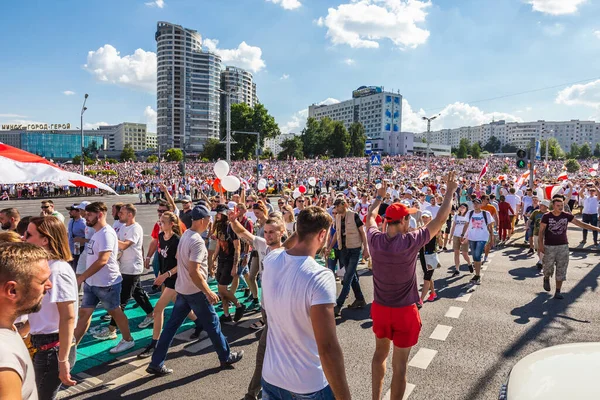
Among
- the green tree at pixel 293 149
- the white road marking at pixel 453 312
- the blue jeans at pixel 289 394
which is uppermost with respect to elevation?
the green tree at pixel 293 149

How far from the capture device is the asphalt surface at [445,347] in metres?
4.16

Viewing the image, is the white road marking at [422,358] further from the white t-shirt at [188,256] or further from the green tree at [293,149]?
the green tree at [293,149]

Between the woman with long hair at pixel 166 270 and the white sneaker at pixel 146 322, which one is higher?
the woman with long hair at pixel 166 270

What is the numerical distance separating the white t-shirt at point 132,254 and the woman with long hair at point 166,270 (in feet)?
1.49

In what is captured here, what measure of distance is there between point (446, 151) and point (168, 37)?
10874 cm

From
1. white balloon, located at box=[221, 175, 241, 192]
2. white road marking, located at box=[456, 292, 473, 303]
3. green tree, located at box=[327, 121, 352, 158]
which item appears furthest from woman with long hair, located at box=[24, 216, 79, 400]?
green tree, located at box=[327, 121, 352, 158]

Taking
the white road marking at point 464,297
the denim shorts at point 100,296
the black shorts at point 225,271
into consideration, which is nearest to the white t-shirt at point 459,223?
the white road marking at point 464,297

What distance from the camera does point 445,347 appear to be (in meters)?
5.20

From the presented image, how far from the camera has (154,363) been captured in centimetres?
438

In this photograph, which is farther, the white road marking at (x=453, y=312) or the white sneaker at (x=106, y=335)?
the white road marking at (x=453, y=312)

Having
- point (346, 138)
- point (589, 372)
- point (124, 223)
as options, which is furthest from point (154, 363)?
point (346, 138)

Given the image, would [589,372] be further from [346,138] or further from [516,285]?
[346,138]

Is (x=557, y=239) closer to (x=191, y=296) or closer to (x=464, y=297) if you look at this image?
(x=464, y=297)

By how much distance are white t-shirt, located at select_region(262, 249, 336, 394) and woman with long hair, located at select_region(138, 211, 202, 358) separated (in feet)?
9.66
